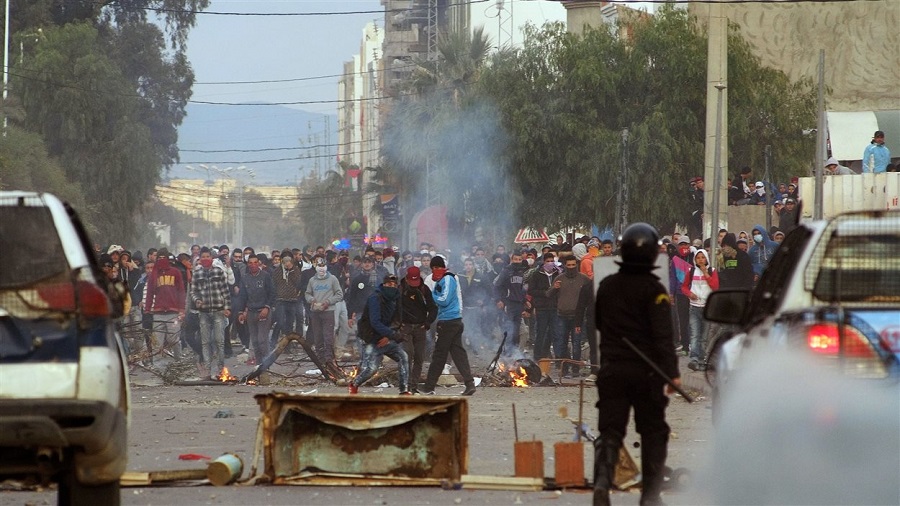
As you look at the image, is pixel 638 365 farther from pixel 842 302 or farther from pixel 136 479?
pixel 136 479

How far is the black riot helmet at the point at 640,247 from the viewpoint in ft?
26.3

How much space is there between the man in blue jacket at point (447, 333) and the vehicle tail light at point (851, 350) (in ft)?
42.2

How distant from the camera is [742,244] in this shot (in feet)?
67.8

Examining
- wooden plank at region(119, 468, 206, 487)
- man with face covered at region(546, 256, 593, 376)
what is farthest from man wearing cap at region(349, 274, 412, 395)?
wooden plank at region(119, 468, 206, 487)

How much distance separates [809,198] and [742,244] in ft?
26.2

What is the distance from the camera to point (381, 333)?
18.3 m

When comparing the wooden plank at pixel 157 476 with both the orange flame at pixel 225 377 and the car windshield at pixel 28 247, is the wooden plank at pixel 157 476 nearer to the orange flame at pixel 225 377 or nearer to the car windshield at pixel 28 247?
the car windshield at pixel 28 247

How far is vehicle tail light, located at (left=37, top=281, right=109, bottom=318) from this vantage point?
6.64 metres

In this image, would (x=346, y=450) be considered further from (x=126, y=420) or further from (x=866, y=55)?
(x=866, y=55)

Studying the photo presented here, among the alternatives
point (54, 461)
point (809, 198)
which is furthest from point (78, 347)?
point (809, 198)

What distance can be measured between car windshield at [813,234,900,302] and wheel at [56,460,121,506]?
3389 mm

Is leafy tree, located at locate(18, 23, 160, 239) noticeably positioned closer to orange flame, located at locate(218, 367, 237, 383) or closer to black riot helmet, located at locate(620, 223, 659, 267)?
orange flame, located at locate(218, 367, 237, 383)

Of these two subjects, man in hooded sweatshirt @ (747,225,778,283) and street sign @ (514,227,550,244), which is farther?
street sign @ (514,227,550,244)

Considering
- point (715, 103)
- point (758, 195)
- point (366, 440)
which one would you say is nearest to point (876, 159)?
point (715, 103)
